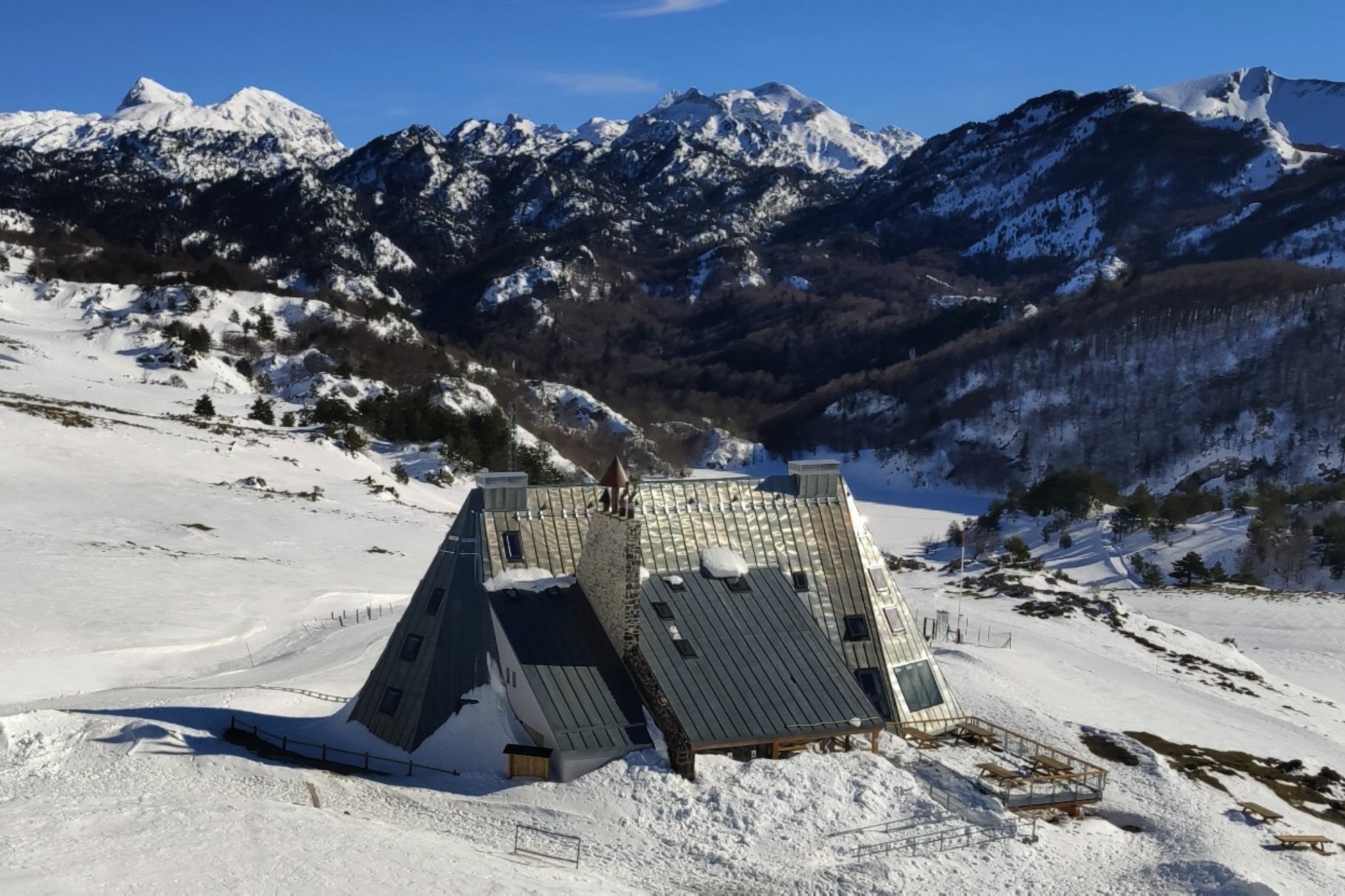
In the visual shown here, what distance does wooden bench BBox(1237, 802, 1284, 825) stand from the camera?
30.9 metres

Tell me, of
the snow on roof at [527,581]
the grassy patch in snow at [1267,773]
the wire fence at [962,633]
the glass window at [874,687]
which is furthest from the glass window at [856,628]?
the wire fence at [962,633]

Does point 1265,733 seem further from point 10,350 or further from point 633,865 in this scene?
point 10,350

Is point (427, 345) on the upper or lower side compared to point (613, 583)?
upper

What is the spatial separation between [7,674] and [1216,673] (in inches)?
2291

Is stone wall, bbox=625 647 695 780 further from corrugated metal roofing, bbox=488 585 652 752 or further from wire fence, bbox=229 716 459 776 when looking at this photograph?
wire fence, bbox=229 716 459 776

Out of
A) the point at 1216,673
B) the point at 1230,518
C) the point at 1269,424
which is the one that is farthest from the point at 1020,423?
the point at 1216,673

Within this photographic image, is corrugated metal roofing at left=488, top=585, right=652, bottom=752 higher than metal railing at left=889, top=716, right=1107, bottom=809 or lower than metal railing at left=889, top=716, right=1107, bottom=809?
higher

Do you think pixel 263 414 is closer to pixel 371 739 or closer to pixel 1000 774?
pixel 371 739

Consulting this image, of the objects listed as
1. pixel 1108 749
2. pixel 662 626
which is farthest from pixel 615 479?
pixel 1108 749

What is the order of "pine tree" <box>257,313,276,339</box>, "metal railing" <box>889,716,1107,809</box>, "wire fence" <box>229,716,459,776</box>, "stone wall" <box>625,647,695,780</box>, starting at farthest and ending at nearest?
"pine tree" <box>257,313,276,339</box> < "metal railing" <box>889,716,1107,809</box> < "wire fence" <box>229,716,459,776</box> < "stone wall" <box>625,647,695,780</box>

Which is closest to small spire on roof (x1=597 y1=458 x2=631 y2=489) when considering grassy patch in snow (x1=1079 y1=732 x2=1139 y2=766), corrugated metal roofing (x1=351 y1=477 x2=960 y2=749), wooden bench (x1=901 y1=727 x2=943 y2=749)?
corrugated metal roofing (x1=351 y1=477 x2=960 y2=749)

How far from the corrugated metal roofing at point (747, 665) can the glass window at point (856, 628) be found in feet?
6.67

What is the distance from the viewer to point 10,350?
389 feet

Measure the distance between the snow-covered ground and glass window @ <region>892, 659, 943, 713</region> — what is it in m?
2.25
